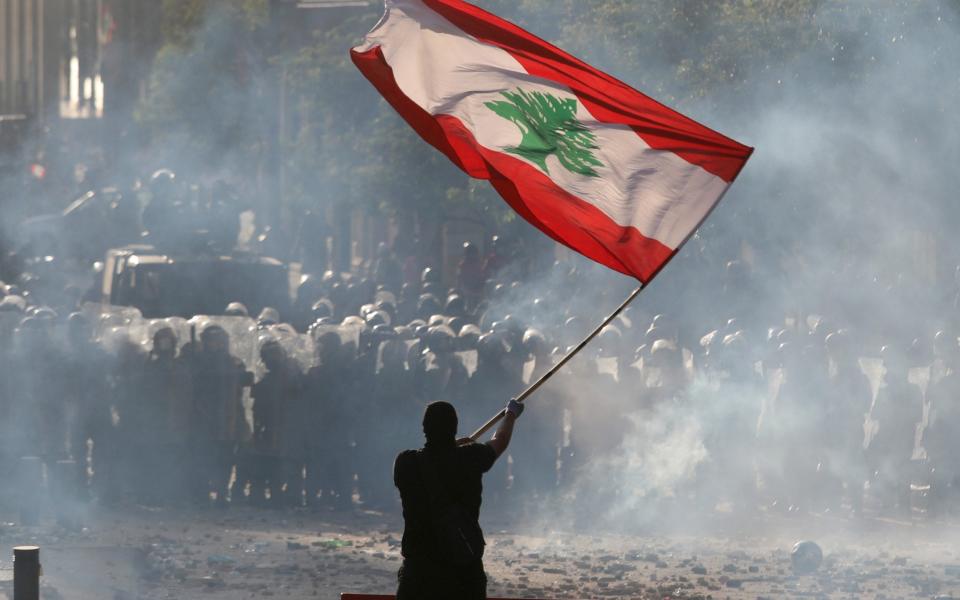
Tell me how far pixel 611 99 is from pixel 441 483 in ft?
5.13

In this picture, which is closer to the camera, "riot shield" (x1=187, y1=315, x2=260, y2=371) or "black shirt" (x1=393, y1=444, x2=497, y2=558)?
"black shirt" (x1=393, y1=444, x2=497, y2=558)

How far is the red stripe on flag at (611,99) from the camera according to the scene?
6281mm

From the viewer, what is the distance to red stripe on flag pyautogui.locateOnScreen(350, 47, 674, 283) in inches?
249

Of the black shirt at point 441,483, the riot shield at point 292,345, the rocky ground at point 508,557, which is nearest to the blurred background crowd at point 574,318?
the riot shield at point 292,345

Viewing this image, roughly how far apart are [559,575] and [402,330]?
10.2 ft

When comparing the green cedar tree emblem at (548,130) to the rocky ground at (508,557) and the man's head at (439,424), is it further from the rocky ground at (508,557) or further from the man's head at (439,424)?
the rocky ground at (508,557)

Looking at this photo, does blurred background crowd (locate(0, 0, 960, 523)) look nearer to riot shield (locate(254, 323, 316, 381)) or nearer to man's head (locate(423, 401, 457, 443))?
riot shield (locate(254, 323, 316, 381))

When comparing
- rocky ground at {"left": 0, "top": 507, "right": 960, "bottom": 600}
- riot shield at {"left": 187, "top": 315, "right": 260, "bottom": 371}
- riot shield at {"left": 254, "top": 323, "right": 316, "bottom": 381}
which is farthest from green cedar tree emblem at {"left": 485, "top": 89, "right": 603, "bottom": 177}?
riot shield at {"left": 187, "top": 315, "right": 260, "bottom": 371}

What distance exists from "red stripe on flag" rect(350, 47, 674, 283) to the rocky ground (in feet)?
12.1

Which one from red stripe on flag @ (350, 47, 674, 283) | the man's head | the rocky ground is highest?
red stripe on flag @ (350, 47, 674, 283)

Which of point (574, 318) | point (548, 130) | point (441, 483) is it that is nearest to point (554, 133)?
point (548, 130)

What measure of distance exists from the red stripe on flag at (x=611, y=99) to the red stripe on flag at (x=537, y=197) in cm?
30

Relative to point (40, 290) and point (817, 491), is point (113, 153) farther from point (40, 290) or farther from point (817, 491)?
point (817, 491)


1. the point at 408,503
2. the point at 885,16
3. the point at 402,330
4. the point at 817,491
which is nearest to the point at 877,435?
the point at 817,491
